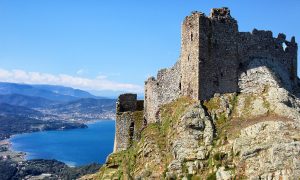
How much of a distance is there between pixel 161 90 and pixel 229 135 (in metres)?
10.5

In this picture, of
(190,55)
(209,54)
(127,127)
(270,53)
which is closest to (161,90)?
(127,127)

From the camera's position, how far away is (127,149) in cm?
3772

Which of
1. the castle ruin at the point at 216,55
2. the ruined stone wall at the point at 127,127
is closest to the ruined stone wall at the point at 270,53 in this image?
the castle ruin at the point at 216,55

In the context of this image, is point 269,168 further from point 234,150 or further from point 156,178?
point 156,178

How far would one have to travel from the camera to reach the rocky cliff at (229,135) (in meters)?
24.0

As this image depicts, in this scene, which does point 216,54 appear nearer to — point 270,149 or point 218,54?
point 218,54

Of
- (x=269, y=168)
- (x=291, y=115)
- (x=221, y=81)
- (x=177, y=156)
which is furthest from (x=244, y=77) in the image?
(x=269, y=168)

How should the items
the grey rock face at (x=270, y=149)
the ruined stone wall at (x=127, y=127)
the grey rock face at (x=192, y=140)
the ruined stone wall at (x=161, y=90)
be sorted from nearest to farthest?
the grey rock face at (x=270, y=149) < the grey rock face at (x=192, y=140) < the ruined stone wall at (x=161, y=90) < the ruined stone wall at (x=127, y=127)

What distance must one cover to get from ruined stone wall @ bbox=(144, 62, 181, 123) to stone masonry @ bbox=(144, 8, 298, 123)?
0.08m

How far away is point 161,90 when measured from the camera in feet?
119

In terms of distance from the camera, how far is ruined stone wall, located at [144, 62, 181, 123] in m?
34.2

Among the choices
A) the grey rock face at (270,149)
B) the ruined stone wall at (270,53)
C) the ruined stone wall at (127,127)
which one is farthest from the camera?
the ruined stone wall at (127,127)

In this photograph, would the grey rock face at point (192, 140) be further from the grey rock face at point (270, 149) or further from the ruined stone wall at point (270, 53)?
the ruined stone wall at point (270, 53)

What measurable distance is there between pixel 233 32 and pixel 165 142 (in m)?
8.79
